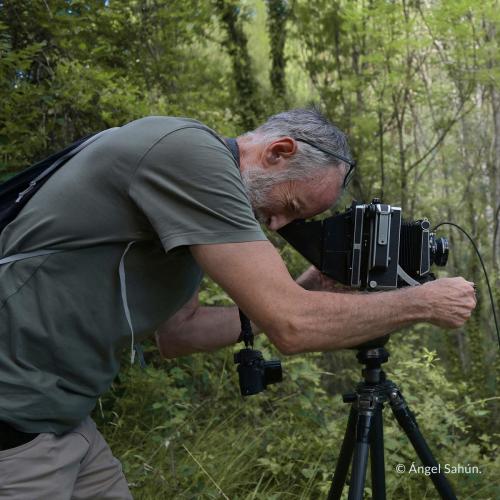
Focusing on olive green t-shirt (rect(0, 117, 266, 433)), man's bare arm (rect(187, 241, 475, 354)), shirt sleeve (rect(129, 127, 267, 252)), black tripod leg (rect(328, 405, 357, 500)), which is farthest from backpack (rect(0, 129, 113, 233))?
black tripod leg (rect(328, 405, 357, 500))

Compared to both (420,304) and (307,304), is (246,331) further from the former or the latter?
(420,304)

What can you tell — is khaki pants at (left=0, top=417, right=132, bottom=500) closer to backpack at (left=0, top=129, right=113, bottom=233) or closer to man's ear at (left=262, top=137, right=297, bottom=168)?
backpack at (left=0, top=129, right=113, bottom=233)

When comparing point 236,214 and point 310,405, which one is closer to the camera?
point 236,214

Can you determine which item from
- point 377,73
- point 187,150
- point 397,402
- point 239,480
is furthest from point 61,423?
point 377,73

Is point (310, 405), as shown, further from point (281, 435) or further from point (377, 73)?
point (377, 73)

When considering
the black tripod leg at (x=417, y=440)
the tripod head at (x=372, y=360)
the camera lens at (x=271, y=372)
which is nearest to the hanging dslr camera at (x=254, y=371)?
the camera lens at (x=271, y=372)

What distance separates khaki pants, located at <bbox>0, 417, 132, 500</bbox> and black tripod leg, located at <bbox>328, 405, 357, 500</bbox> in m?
0.75

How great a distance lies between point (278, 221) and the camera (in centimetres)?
206

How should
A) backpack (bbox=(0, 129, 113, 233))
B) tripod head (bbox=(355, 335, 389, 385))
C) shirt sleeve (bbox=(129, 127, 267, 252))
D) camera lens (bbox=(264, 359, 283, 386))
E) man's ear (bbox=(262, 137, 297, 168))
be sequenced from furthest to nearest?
tripod head (bbox=(355, 335, 389, 385))
camera lens (bbox=(264, 359, 283, 386))
man's ear (bbox=(262, 137, 297, 168))
backpack (bbox=(0, 129, 113, 233))
shirt sleeve (bbox=(129, 127, 267, 252))

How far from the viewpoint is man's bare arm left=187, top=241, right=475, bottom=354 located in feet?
5.07

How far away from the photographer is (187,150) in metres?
1.54

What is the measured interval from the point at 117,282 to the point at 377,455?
1.08 meters

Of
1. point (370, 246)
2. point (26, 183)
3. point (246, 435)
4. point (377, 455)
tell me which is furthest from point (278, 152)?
point (246, 435)

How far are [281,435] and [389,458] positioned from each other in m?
0.66
